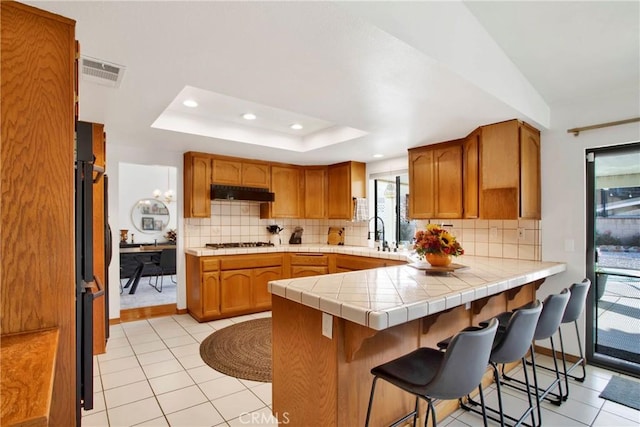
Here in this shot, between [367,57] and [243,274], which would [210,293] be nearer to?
[243,274]

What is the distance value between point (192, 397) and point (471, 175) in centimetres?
309

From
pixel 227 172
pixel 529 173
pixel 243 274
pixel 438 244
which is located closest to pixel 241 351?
pixel 243 274

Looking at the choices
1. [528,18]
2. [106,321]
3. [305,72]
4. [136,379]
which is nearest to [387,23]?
[305,72]

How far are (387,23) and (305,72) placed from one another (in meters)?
0.58

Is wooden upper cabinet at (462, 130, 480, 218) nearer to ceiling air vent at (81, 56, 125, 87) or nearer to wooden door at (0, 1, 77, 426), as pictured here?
ceiling air vent at (81, 56, 125, 87)

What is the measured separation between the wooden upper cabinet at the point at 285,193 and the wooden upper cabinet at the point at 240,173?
161 mm

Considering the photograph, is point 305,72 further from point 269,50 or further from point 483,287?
point 483,287

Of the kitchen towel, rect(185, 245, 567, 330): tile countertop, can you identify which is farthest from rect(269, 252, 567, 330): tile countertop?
the kitchen towel

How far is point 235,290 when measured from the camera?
425 cm

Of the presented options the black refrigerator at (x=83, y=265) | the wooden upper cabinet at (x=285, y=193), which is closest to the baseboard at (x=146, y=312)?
the wooden upper cabinet at (x=285, y=193)

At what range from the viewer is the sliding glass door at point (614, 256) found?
2.76m

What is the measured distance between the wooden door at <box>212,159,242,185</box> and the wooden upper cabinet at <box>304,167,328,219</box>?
3.53ft

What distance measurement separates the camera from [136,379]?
264 centimetres

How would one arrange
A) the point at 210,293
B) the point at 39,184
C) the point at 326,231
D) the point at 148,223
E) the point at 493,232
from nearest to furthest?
1. the point at 39,184
2. the point at 493,232
3. the point at 210,293
4. the point at 326,231
5. the point at 148,223
